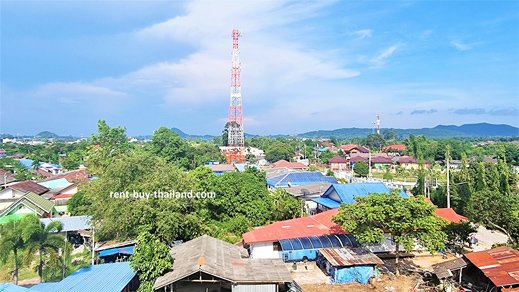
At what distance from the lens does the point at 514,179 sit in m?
27.7

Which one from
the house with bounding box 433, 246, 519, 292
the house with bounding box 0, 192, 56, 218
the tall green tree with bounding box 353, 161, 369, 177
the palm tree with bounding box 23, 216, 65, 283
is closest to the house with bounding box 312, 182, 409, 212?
the house with bounding box 433, 246, 519, 292

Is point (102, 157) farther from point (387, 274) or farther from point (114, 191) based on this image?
point (387, 274)

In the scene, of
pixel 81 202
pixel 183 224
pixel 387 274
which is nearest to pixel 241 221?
pixel 183 224

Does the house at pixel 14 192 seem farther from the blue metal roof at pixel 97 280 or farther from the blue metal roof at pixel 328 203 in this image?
the blue metal roof at pixel 328 203

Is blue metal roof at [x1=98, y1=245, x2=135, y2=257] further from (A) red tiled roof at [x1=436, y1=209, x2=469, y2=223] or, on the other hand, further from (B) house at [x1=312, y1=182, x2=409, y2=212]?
(A) red tiled roof at [x1=436, y1=209, x2=469, y2=223]

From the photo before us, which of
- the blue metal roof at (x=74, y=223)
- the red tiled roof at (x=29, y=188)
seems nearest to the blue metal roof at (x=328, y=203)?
the blue metal roof at (x=74, y=223)

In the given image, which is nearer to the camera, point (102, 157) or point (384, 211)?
point (384, 211)

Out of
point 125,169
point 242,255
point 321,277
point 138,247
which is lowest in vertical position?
point 321,277

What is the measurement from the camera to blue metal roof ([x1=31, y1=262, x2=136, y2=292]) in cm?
1259

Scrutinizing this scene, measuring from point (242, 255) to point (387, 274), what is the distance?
6.70 m

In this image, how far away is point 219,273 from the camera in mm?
12227

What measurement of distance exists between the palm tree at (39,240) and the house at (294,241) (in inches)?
338

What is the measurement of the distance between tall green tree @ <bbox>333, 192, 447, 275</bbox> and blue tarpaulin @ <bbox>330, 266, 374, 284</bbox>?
3.89 ft

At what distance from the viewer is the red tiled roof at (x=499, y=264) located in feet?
42.5
